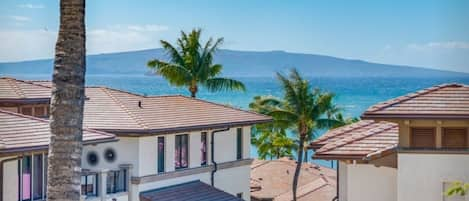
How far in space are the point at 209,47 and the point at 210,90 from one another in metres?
2.26

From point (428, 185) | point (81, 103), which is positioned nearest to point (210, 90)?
point (428, 185)

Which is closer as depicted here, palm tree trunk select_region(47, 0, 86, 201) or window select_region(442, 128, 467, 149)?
palm tree trunk select_region(47, 0, 86, 201)

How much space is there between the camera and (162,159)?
1125 inches

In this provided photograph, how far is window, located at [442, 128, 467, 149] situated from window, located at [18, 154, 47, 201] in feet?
32.7

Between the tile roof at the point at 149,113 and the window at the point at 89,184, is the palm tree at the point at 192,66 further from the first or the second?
the window at the point at 89,184

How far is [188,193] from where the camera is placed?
28.8 meters

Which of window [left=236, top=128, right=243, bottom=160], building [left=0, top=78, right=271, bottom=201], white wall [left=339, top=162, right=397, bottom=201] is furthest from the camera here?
window [left=236, top=128, right=243, bottom=160]

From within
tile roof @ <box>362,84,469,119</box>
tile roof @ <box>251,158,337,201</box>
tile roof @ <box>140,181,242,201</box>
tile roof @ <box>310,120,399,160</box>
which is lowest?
tile roof @ <box>251,158,337,201</box>

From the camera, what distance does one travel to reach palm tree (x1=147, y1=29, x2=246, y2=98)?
150ft

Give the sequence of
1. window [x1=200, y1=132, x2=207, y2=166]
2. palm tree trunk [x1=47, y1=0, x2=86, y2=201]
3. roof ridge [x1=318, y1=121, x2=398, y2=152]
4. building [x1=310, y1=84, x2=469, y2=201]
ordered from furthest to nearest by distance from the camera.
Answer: window [x1=200, y1=132, x2=207, y2=166] < roof ridge [x1=318, y1=121, x2=398, y2=152] < building [x1=310, y1=84, x2=469, y2=201] < palm tree trunk [x1=47, y1=0, x2=86, y2=201]

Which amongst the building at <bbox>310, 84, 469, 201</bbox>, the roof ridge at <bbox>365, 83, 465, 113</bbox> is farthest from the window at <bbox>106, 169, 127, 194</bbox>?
the roof ridge at <bbox>365, 83, 465, 113</bbox>

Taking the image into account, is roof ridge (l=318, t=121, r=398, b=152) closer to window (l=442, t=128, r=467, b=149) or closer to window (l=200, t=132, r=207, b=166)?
window (l=442, t=128, r=467, b=149)

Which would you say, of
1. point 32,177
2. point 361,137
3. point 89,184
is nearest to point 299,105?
point 89,184

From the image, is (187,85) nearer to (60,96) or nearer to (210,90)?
(210,90)
